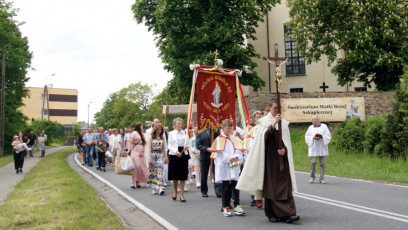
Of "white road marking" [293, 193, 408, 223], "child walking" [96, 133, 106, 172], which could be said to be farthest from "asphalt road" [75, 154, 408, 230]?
"child walking" [96, 133, 106, 172]

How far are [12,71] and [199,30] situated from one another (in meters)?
19.4

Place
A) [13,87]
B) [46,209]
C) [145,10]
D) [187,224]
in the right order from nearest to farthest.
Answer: [187,224]
[46,209]
[145,10]
[13,87]

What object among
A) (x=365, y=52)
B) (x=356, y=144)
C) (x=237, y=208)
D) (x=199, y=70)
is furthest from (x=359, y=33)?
(x=237, y=208)

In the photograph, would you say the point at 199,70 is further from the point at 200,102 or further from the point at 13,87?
the point at 13,87

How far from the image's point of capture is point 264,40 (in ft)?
134

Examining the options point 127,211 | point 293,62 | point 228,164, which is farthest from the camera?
point 293,62

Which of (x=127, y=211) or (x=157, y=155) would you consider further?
(x=157, y=155)

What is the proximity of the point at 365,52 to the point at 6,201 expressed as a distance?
24538 millimetres

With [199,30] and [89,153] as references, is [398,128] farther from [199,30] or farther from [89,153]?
[199,30]

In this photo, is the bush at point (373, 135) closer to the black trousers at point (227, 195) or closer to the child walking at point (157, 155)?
the child walking at point (157, 155)

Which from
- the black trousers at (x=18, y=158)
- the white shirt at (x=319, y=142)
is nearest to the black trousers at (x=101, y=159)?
the black trousers at (x=18, y=158)

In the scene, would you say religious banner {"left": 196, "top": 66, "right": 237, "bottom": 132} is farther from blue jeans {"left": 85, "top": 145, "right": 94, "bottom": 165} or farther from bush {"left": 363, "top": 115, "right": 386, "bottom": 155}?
blue jeans {"left": 85, "top": 145, "right": 94, "bottom": 165}

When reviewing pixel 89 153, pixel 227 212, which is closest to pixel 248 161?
pixel 227 212

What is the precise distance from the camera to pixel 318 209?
8180 mm
